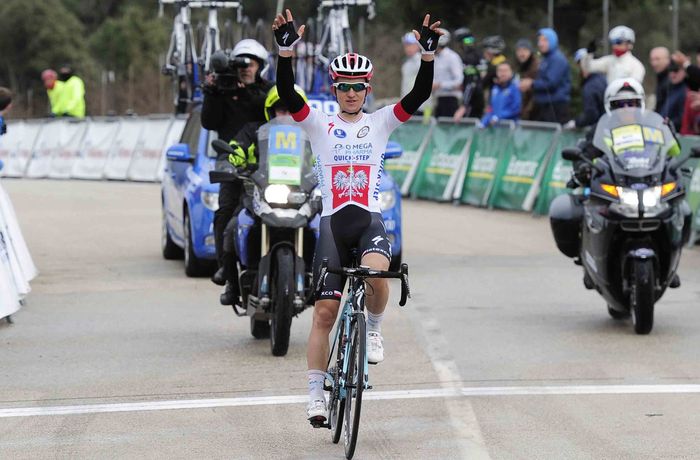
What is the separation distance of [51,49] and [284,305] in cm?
4140

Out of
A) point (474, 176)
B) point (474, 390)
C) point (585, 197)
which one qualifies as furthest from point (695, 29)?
point (474, 390)

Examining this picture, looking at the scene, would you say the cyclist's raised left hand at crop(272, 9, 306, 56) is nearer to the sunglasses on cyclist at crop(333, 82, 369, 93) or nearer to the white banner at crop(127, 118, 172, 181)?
the sunglasses on cyclist at crop(333, 82, 369, 93)

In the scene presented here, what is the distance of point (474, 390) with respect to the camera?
981 cm

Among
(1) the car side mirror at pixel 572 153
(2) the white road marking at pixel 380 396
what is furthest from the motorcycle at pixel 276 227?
(1) the car side mirror at pixel 572 153

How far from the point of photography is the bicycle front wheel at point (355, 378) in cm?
773

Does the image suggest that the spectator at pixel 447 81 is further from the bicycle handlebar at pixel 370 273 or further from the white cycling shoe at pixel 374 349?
the bicycle handlebar at pixel 370 273

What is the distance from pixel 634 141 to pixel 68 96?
77.0 ft

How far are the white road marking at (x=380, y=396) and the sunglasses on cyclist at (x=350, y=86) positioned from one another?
1.84 meters

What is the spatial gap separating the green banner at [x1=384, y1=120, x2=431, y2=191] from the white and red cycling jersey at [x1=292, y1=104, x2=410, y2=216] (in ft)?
57.1

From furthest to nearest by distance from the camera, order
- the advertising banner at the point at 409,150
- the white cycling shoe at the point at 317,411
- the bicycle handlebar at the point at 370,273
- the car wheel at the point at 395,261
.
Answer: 1. the advertising banner at the point at 409,150
2. the car wheel at the point at 395,261
3. the white cycling shoe at the point at 317,411
4. the bicycle handlebar at the point at 370,273

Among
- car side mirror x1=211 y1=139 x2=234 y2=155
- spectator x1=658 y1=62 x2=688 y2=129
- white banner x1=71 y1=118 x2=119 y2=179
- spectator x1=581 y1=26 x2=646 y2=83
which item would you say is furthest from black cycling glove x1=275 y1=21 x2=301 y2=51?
white banner x1=71 y1=118 x2=119 y2=179

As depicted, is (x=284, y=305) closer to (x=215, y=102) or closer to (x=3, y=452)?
(x=215, y=102)

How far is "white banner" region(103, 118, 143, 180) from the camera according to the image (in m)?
32.0

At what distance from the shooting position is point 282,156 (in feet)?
37.6
